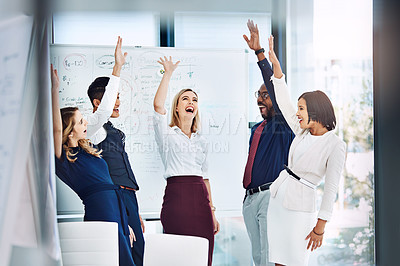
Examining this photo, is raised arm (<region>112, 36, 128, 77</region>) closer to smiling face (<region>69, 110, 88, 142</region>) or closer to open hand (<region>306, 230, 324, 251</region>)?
smiling face (<region>69, 110, 88, 142</region>)

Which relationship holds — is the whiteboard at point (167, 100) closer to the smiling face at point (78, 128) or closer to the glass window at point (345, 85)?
the smiling face at point (78, 128)

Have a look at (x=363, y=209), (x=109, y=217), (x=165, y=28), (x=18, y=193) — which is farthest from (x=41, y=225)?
(x=363, y=209)

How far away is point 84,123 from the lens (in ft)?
7.89

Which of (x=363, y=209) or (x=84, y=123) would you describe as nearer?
(x=84, y=123)

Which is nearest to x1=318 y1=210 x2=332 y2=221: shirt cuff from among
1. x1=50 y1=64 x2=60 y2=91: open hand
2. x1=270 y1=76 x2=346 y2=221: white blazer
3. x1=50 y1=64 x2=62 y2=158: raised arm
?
x1=270 y1=76 x2=346 y2=221: white blazer

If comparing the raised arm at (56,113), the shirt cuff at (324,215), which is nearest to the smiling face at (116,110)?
the raised arm at (56,113)

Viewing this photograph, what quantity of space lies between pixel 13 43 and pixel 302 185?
1.84 m

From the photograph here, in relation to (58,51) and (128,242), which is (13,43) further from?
(128,242)

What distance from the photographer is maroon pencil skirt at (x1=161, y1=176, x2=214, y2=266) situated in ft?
8.14

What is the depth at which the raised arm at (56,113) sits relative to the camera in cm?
236

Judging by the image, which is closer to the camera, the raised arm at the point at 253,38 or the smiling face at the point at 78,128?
the smiling face at the point at 78,128

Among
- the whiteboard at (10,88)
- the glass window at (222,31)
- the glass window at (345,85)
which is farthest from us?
the glass window at (345,85)

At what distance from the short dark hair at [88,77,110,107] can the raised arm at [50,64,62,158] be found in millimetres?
189

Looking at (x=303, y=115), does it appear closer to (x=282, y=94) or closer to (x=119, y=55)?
(x=282, y=94)
